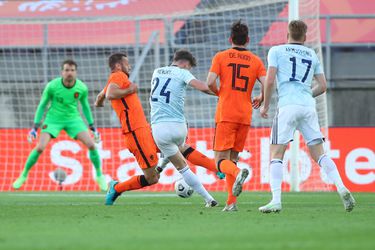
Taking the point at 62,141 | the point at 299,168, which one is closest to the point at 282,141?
the point at 299,168

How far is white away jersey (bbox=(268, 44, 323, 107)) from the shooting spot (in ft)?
30.1

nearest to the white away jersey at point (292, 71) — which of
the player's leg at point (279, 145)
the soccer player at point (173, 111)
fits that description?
the player's leg at point (279, 145)

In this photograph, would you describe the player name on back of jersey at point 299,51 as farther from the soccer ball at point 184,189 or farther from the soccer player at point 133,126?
the soccer ball at point 184,189

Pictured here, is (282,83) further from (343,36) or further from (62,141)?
(343,36)

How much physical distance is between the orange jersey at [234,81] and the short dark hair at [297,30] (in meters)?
0.65

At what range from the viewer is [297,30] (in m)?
9.23

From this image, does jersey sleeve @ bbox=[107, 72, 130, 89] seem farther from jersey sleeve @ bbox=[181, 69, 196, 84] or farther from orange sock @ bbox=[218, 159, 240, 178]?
orange sock @ bbox=[218, 159, 240, 178]

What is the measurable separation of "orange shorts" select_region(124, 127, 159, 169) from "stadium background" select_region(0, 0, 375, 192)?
600 cm

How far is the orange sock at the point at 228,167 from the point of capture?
369 inches

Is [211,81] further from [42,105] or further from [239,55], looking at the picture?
[42,105]

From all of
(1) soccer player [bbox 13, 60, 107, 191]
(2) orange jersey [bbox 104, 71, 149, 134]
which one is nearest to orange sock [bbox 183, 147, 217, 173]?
(2) orange jersey [bbox 104, 71, 149, 134]

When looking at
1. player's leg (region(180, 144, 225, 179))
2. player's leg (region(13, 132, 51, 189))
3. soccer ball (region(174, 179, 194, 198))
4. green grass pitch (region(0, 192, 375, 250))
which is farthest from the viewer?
player's leg (region(13, 132, 51, 189))

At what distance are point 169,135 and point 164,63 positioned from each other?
28.3 feet

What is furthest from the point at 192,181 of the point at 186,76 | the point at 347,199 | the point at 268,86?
the point at 347,199
